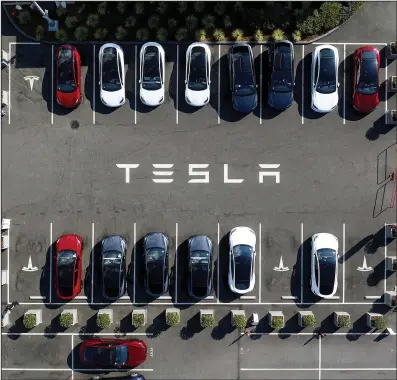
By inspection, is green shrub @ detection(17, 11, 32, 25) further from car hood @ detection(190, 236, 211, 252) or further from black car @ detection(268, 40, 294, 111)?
car hood @ detection(190, 236, 211, 252)

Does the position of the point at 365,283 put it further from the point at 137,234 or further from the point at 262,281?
the point at 137,234

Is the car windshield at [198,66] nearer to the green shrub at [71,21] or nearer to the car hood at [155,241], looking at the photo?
the green shrub at [71,21]

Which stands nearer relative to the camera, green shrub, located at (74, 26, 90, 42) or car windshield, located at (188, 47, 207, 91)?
car windshield, located at (188, 47, 207, 91)

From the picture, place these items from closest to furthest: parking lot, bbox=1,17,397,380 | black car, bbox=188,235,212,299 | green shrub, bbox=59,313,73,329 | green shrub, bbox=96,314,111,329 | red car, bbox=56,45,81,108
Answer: red car, bbox=56,45,81,108, black car, bbox=188,235,212,299, green shrub, bbox=59,313,73,329, green shrub, bbox=96,314,111,329, parking lot, bbox=1,17,397,380

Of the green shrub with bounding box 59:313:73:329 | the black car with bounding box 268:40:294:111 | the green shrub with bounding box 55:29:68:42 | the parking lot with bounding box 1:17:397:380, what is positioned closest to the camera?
the black car with bounding box 268:40:294:111

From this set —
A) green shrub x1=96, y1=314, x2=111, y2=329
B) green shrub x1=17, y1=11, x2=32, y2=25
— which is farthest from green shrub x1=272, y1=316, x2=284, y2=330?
green shrub x1=17, y1=11, x2=32, y2=25

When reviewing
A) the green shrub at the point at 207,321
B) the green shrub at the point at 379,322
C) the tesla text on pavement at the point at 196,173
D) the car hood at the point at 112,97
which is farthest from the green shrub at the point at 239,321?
the car hood at the point at 112,97

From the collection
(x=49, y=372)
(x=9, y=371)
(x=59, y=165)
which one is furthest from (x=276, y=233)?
(x=9, y=371)
